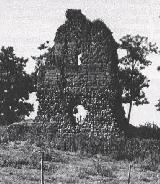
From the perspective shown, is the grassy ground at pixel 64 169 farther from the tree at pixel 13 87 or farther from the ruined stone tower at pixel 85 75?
the tree at pixel 13 87

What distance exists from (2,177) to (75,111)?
1776 centimetres

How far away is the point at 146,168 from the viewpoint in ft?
70.8

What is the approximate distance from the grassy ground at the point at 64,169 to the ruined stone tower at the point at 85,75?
19.7ft

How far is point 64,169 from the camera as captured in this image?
758 inches

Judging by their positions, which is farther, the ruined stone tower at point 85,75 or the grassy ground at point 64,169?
the ruined stone tower at point 85,75

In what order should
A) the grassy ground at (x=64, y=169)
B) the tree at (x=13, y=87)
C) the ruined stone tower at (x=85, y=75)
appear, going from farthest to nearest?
the tree at (x=13, y=87) → the ruined stone tower at (x=85, y=75) → the grassy ground at (x=64, y=169)


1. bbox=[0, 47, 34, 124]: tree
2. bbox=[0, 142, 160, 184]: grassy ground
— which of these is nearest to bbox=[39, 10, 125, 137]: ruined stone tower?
bbox=[0, 142, 160, 184]: grassy ground

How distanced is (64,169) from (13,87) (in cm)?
3682

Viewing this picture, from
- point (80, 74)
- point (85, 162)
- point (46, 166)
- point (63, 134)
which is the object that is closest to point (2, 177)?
point (46, 166)

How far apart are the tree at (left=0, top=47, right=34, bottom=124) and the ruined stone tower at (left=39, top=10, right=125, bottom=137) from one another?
22.8 meters

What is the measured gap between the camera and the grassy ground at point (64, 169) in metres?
16.6

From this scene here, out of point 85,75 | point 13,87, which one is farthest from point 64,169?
point 13,87

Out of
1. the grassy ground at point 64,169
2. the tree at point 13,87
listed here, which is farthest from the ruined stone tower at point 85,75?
the tree at point 13,87

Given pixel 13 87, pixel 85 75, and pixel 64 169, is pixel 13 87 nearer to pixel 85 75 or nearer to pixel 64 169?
pixel 85 75
